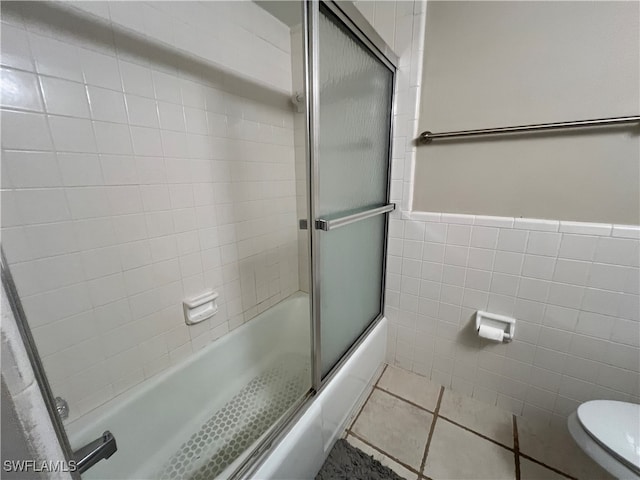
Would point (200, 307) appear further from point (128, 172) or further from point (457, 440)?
point (457, 440)

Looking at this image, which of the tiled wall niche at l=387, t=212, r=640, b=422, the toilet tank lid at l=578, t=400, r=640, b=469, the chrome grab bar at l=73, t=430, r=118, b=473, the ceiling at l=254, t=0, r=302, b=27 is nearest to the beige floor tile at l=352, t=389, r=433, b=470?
the tiled wall niche at l=387, t=212, r=640, b=422

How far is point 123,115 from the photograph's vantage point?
38.3 inches

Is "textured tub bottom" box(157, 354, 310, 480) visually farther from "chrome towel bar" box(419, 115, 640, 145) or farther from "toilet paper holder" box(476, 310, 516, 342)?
"chrome towel bar" box(419, 115, 640, 145)

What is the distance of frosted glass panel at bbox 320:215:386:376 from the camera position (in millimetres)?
1048

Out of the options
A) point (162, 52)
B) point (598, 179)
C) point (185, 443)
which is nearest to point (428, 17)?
point (598, 179)

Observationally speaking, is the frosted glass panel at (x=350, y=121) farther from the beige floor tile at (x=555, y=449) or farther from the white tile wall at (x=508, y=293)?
the beige floor tile at (x=555, y=449)

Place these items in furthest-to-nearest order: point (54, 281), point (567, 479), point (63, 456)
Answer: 1. point (567, 479)
2. point (54, 281)
3. point (63, 456)

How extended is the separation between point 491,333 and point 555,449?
56 centimetres

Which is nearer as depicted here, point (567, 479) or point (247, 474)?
point (247, 474)

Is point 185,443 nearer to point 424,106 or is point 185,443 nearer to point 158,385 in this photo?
point 158,385

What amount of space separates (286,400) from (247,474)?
62cm

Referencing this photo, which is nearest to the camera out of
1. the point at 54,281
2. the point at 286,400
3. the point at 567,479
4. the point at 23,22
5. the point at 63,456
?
the point at 63,456

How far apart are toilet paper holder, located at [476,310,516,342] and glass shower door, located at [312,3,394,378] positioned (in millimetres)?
531

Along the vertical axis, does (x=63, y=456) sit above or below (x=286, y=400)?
above
